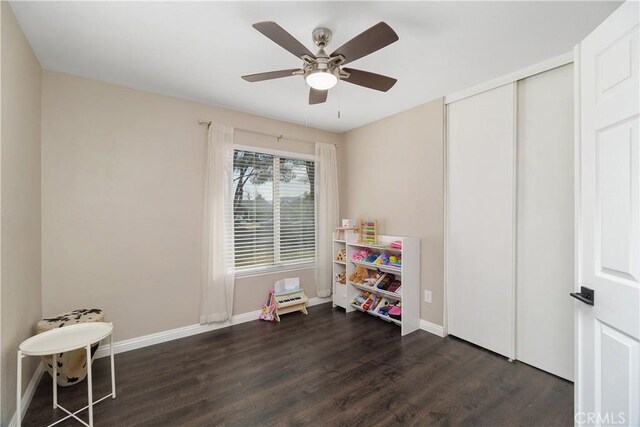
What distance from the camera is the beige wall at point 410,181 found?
3.02 metres

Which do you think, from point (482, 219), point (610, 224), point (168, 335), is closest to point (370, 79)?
point (610, 224)

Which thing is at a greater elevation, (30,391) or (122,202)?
(122,202)

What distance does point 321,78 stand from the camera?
1.75 m

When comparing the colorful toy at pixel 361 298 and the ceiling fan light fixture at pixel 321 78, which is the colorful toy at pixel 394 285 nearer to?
the colorful toy at pixel 361 298

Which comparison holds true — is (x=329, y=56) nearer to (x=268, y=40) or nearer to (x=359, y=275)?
(x=268, y=40)

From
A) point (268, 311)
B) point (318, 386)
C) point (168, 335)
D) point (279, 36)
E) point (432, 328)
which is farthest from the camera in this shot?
point (268, 311)

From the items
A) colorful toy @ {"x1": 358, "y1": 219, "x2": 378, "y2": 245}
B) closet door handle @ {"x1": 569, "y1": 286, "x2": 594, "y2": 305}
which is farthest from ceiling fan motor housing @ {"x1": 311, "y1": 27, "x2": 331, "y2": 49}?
colorful toy @ {"x1": 358, "y1": 219, "x2": 378, "y2": 245}

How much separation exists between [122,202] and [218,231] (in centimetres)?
93

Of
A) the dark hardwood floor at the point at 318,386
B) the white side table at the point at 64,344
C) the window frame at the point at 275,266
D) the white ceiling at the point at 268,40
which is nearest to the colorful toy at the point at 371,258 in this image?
the window frame at the point at 275,266

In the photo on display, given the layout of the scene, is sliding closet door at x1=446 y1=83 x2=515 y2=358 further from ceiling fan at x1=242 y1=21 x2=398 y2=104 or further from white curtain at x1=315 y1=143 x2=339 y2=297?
white curtain at x1=315 y1=143 x2=339 y2=297

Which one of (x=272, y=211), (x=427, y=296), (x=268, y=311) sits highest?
(x=272, y=211)

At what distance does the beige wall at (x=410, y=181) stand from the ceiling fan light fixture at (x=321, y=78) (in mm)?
1711

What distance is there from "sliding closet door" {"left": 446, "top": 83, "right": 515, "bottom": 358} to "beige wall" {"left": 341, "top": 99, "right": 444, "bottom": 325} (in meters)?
0.12

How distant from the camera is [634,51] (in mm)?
1124
